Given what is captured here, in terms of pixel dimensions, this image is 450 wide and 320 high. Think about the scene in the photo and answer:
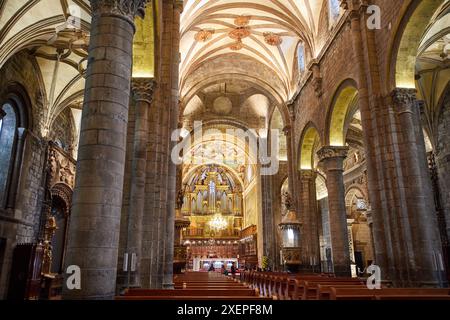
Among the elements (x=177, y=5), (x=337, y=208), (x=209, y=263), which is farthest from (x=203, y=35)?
(x=209, y=263)

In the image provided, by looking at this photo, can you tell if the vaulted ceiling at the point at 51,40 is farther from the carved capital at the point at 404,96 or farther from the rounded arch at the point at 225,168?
the rounded arch at the point at 225,168

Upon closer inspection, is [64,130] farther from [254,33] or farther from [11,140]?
[254,33]

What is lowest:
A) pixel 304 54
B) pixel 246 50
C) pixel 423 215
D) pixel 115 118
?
pixel 423 215

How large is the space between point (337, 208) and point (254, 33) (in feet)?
39.6

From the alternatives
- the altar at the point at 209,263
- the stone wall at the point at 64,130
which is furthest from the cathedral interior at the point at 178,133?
the altar at the point at 209,263

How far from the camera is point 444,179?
15820mm

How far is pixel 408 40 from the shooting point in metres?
9.73

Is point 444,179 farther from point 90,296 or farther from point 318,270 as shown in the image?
point 90,296

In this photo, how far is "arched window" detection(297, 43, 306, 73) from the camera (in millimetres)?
19191

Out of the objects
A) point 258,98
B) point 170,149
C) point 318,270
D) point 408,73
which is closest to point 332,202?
point 318,270

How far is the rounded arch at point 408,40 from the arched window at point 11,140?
42.6ft

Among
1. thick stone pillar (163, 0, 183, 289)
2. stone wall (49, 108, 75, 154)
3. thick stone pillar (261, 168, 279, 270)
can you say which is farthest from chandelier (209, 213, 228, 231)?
thick stone pillar (163, 0, 183, 289)
